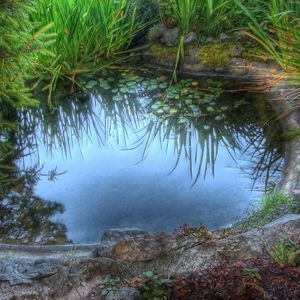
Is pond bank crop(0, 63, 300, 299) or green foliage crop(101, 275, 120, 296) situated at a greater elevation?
pond bank crop(0, 63, 300, 299)

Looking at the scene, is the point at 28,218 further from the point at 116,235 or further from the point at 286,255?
the point at 286,255

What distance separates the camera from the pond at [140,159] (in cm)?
412

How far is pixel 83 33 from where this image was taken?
599cm

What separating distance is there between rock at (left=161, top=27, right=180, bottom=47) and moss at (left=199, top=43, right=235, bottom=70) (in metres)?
0.32

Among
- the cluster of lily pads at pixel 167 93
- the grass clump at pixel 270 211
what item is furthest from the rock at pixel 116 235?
the cluster of lily pads at pixel 167 93

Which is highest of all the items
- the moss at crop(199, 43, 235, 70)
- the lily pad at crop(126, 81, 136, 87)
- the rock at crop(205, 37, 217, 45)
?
the rock at crop(205, 37, 217, 45)

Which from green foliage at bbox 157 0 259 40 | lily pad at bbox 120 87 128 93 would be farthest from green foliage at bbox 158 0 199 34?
lily pad at bbox 120 87 128 93

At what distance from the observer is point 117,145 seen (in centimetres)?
505

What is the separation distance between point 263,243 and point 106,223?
1223 millimetres

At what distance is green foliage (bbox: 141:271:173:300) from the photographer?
9.52 ft

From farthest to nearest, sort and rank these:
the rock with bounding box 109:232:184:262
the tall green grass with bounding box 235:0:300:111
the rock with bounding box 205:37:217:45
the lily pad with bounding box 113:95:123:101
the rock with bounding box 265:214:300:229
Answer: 1. the rock with bounding box 205:37:217:45
2. the lily pad with bounding box 113:95:123:101
3. the tall green grass with bounding box 235:0:300:111
4. the rock with bounding box 265:214:300:229
5. the rock with bounding box 109:232:184:262

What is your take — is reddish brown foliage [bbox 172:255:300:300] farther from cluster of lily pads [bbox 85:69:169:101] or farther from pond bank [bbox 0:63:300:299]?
cluster of lily pads [bbox 85:69:169:101]

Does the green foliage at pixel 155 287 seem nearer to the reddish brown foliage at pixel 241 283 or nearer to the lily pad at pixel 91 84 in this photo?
the reddish brown foliage at pixel 241 283

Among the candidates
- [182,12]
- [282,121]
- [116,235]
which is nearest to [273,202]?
[116,235]
